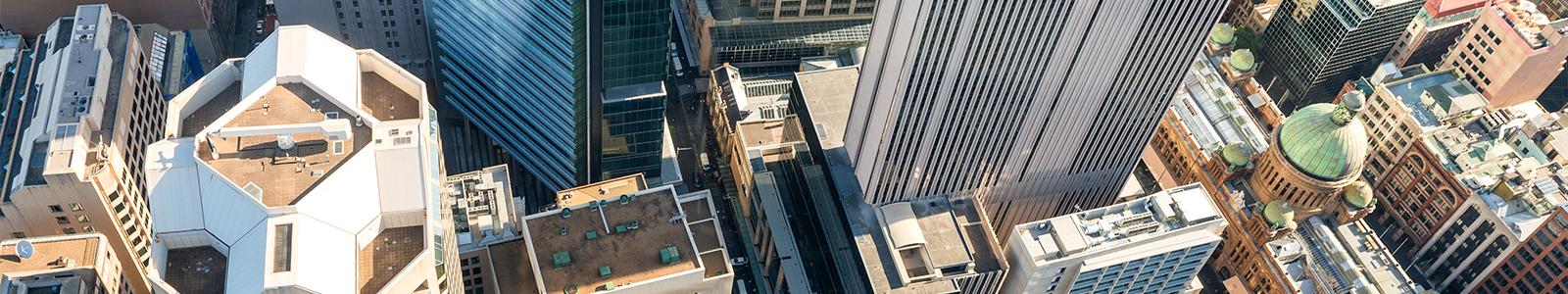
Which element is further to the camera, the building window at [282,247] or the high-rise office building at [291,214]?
the high-rise office building at [291,214]

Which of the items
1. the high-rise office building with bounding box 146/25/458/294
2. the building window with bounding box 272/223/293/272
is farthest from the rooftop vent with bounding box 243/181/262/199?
the building window with bounding box 272/223/293/272

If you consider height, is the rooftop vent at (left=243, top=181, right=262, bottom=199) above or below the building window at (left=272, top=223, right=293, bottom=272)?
above

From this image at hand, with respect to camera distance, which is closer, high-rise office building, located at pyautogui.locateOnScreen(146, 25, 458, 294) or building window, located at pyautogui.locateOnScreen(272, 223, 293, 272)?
building window, located at pyautogui.locateOnScreen(272, 223, 293, 272)

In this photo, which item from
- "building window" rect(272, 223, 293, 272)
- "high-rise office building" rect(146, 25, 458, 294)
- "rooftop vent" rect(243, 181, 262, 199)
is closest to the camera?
"building window" rect(272, 223, 293, 272)

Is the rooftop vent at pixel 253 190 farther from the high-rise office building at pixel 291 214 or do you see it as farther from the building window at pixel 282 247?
the building window at pixel 282 247

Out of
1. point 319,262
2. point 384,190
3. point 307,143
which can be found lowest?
point 319,262

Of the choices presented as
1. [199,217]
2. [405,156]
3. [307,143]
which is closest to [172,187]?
[199,217]

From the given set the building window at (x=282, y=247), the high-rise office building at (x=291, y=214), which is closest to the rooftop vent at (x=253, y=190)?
the high-rise office building at (x=291, y=214)

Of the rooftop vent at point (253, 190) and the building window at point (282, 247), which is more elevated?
the rooftop vent at point (253, 190)

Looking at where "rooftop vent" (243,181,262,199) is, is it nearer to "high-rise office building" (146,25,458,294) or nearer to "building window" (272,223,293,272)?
"high-rise office building" (146,25,458,294)

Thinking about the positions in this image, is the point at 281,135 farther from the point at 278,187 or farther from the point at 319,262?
the point at 319,262

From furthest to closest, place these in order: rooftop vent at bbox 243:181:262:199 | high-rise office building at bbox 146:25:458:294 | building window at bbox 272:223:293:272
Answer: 1. rooftop vent at bbox 243:181:262:199
2. high-rise office building at bbox 146:25:458:294
3. building window at bbox 272:223:293:272
